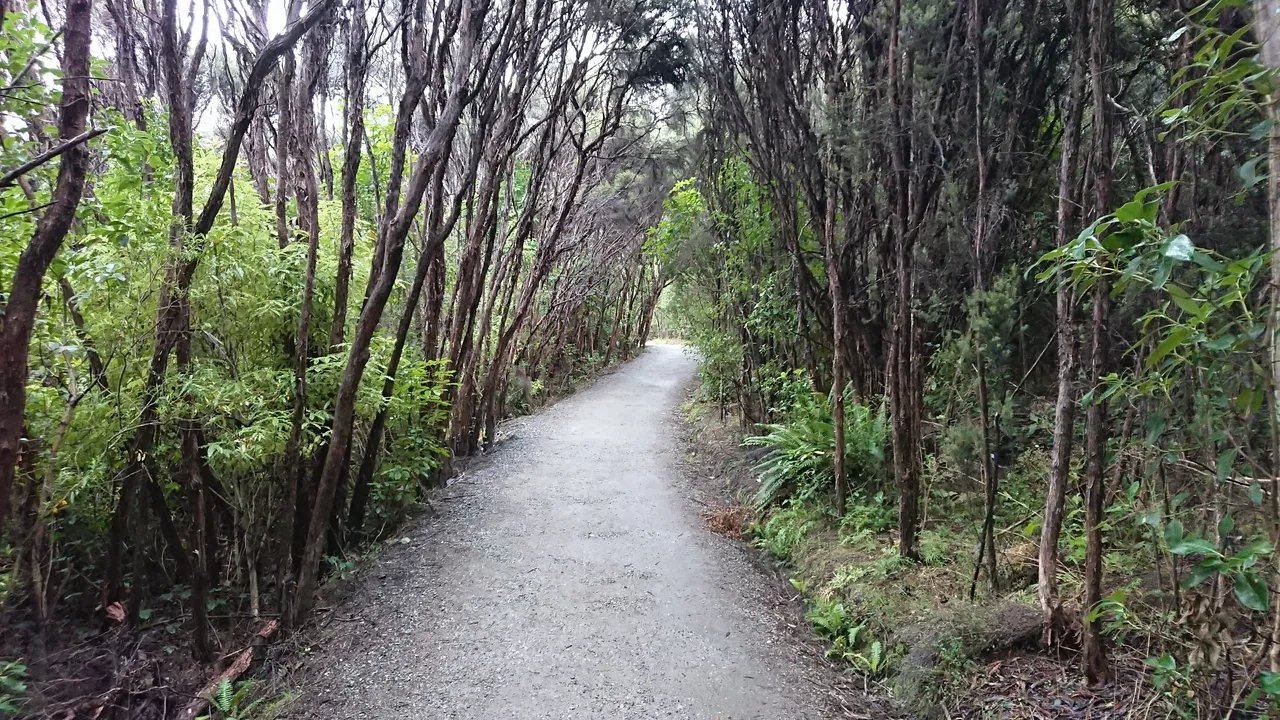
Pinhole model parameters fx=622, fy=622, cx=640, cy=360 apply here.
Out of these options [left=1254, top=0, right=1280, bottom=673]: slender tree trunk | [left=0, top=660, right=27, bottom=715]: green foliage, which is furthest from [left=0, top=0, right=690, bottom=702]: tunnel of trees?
[left=1254, top=0, right=1280, bottom=673]: slender tree trunk

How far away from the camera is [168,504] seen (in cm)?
447

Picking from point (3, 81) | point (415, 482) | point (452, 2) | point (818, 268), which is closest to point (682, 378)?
point (818, 268)

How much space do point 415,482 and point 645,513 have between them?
2307 millimetres

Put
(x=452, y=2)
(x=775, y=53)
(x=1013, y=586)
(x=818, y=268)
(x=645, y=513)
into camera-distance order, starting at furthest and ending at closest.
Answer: (x=818, y=268) < (x=645, y=513) < (x=775, y=53) < (x=452, y=2) < (x=1013, y=586)

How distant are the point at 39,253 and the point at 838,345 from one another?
17.1ft

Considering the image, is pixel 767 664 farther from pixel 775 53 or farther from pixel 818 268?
pixel 775 53

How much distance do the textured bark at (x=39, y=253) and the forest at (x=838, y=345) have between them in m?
0.01

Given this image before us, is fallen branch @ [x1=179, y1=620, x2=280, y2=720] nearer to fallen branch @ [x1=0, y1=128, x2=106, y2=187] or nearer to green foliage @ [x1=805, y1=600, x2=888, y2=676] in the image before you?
fallen branch @ [x1=0, y1=128, x2=106, y2=187]

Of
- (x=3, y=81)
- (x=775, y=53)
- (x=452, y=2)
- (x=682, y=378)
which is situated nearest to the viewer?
(x=3, y=81)

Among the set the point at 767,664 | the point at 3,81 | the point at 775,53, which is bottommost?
the point at 767,664

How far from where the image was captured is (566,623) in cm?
418

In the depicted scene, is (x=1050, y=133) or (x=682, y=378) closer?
(x=1050, y=133)

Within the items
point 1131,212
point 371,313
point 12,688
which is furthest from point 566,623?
point 1131,212

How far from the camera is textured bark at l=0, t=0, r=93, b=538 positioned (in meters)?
2.35
